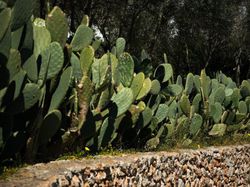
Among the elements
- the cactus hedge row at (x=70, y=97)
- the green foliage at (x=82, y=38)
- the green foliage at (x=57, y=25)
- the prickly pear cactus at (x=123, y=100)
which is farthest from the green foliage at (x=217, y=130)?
the green foliage at (x=57, y=25)

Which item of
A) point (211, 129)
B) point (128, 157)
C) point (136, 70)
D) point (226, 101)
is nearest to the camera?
point (128, 157)

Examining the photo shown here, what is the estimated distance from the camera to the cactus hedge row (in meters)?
4.13

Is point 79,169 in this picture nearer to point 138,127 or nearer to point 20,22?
point 20,22

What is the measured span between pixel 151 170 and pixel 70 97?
4.01 ft

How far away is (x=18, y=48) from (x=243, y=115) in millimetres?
6640

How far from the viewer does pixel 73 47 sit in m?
5.73

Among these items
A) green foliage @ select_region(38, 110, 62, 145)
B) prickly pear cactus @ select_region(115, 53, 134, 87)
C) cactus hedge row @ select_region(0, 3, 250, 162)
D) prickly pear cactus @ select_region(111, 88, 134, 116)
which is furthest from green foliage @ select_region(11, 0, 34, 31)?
prickly pear cactus @ select_region(115, 53, 134, 87)

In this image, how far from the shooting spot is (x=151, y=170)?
5.57 meters

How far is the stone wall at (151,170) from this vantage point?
3877mm

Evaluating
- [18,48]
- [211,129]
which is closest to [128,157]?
[18,48]

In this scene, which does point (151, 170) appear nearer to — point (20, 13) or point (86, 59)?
point (86, 59)

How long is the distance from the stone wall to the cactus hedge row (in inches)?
14.0

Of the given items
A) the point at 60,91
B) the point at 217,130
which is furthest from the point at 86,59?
the point at 217,130

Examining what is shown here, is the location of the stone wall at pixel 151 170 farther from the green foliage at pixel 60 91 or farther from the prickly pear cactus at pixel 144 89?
the prickly pear cactus at pixel 144 89
